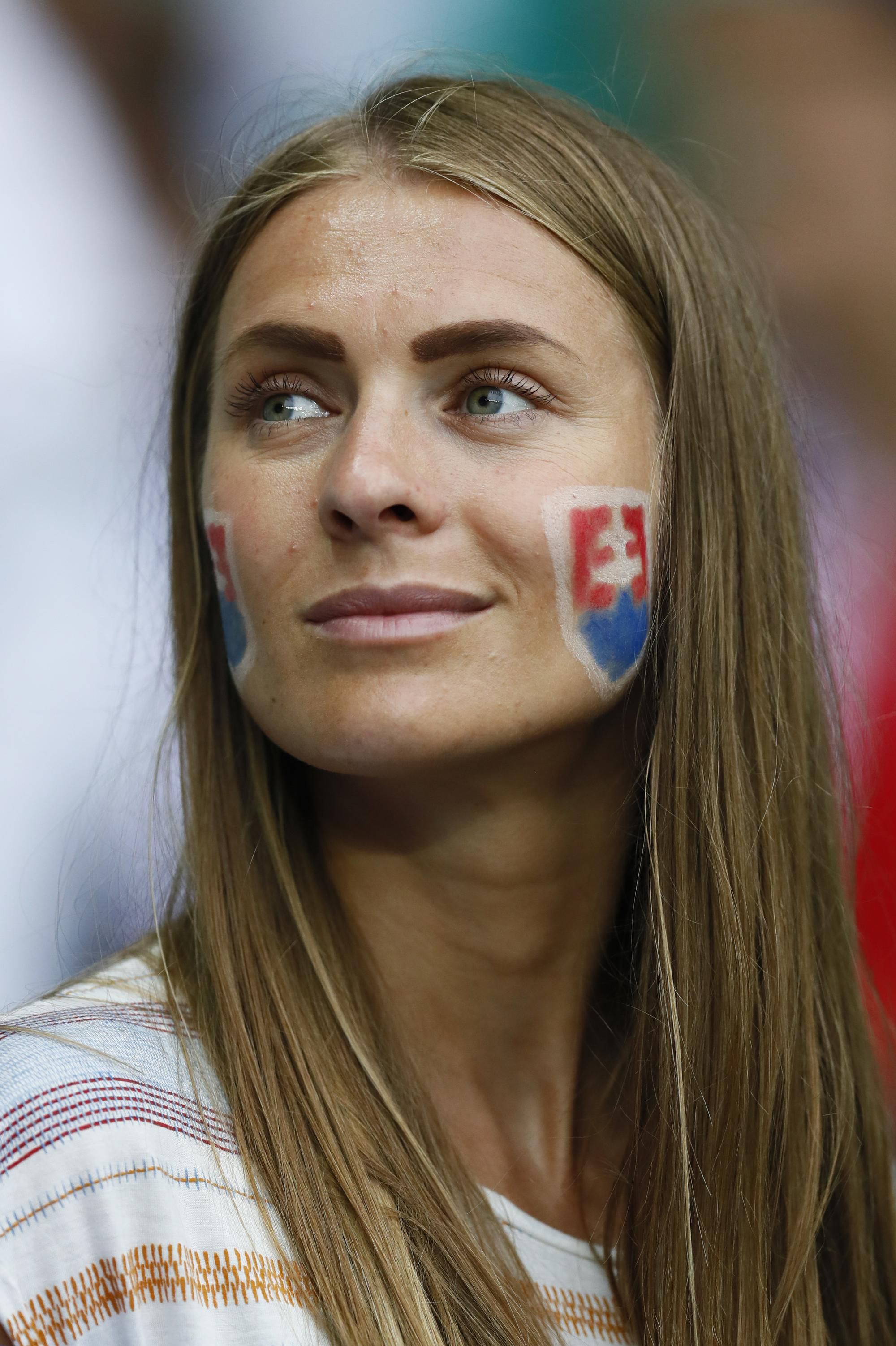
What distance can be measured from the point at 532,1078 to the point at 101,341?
1.97 m

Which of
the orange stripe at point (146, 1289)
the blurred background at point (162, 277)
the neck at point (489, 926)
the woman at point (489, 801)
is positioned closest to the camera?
the orange stripe at point (146, 1289)

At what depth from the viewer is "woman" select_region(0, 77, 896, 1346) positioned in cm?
132

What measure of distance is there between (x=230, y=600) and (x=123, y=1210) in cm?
69

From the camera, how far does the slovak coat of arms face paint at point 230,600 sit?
151 centimetres

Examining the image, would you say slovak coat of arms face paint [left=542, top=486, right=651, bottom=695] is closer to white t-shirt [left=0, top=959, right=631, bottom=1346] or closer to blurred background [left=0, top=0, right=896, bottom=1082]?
white t-shirt [left=0, top=959, right=631, bottom=1346]

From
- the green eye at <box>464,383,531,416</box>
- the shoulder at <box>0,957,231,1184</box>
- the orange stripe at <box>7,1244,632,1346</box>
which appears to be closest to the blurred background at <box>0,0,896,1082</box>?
the shoulder at <box>0,957,231,1184</box>

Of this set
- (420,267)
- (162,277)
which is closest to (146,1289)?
(420,267)

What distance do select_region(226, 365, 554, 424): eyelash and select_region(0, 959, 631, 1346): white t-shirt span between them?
760 millimetres

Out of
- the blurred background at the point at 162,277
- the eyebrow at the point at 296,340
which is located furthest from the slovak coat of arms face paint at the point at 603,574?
the blurred background at the point at 162,277

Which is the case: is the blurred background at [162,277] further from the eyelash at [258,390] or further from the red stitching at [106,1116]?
the red stitching at [106,1116]

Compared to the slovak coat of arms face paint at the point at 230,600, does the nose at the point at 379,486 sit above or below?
above

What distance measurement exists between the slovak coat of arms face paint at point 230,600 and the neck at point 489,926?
0.66 ft

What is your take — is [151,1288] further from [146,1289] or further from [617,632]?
[617,632]

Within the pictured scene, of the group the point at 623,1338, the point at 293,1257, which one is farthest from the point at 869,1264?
the point at 293,1257
